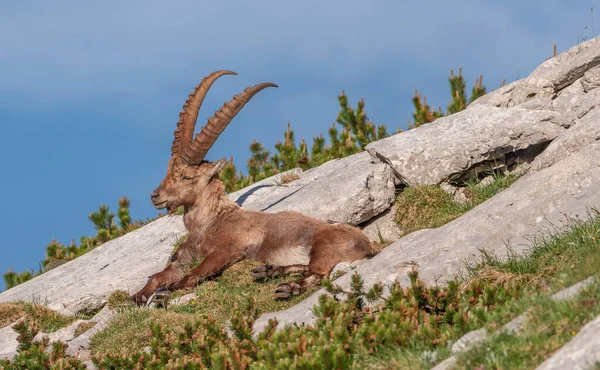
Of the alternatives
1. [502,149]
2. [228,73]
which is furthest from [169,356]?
[502,149]

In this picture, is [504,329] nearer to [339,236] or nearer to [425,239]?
[425,239]

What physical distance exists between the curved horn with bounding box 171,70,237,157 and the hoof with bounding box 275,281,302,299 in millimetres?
3764

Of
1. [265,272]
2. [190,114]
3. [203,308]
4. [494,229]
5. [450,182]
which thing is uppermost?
[190,114]

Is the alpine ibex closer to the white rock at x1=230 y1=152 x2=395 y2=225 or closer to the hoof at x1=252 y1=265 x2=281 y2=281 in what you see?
the hoof at x1=252 y1=265 x2=281 y2=281

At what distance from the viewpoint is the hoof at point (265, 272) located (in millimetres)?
11781

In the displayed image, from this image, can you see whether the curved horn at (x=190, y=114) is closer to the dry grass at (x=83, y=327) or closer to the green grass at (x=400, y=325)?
the dry grass at (x=83, y=327)

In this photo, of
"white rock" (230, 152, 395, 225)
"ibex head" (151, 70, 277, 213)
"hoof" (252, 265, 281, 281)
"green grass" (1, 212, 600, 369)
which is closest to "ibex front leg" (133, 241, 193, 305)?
"ibex head" (151, 70, 277, 213)

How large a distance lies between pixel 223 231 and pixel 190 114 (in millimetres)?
2499

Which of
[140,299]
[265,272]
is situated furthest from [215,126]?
[140,299]

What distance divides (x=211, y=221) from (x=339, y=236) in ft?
8.39

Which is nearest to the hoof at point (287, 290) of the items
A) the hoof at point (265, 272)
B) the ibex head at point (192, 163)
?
the hoof at point (265, 272)

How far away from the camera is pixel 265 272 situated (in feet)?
38.8

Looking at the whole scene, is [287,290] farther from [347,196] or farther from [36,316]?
[36,316]

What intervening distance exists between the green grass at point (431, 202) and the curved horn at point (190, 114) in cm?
397
